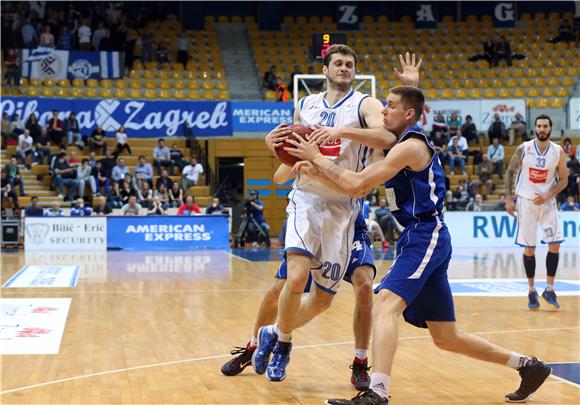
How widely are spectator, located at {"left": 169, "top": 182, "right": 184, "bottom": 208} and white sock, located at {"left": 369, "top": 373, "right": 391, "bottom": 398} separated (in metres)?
17.4

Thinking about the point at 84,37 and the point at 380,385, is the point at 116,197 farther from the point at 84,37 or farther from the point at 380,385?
the point at 380,385

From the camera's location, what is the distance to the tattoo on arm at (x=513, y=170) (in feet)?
31.5

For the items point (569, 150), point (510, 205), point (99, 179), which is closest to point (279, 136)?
point (510, 205)

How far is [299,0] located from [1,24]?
34.9 ft

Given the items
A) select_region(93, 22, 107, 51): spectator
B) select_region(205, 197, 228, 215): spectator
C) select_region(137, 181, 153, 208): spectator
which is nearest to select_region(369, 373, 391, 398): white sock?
select_region(205, 197, 228, 215): spectator

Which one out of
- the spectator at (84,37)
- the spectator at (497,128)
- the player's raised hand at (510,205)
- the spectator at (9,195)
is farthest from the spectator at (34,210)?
the player's raised hand at (510,205)

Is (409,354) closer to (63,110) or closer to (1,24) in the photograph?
(63,110)

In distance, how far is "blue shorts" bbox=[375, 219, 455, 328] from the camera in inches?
188

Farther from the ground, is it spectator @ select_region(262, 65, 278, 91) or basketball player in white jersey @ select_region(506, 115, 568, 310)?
spectator @ select_region(262, 65, 278, 91)

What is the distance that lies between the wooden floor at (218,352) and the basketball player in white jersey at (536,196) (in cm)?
46

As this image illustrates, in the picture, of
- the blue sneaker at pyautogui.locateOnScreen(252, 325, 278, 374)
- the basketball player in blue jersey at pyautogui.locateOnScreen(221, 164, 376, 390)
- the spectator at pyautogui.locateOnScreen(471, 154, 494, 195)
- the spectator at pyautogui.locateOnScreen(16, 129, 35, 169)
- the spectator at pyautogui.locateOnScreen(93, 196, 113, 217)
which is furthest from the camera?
the spectator at pyautogui.locateOnScreen(471, 154, 494, 195)

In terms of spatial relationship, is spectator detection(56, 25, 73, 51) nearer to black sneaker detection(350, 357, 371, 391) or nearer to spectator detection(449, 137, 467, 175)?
spectator detection(449, 137, 467, 175)

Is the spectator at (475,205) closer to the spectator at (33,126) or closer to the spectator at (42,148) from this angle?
the spectator at (42,148)

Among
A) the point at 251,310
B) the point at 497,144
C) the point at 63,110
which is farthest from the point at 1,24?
the point at 251,310
